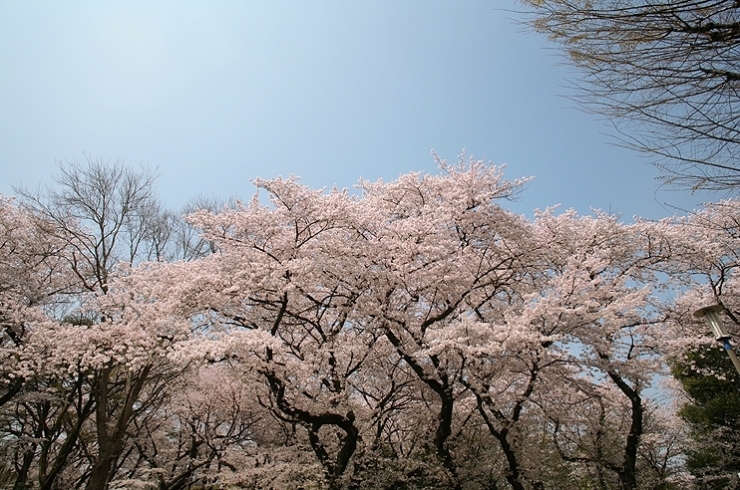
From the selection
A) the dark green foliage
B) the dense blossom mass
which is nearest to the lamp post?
the dense blossom mass

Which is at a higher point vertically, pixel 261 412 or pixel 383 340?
pixel 383 340

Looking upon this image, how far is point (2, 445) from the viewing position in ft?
35.2

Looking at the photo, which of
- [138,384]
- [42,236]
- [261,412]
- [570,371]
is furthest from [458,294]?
[42,236]

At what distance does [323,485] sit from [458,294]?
13.6 feet

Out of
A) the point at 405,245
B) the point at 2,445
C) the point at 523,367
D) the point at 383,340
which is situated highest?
the point at 405,245

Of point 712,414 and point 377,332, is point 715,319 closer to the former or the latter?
point 377,332

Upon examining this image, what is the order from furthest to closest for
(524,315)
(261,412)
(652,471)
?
(261,412), (652,471), (524,315)

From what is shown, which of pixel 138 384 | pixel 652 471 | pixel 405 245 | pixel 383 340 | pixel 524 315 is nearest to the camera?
pixel 524 315

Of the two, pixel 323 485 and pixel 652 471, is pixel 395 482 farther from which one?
pixel 652 471

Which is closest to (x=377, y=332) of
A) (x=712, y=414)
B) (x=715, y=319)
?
(x=715, y=319)

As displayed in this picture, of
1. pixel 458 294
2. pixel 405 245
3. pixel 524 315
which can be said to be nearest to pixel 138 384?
pixel 405 245

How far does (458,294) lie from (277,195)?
156 inches

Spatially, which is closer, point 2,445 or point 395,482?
point 395,482

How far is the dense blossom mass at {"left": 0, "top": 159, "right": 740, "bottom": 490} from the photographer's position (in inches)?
308
